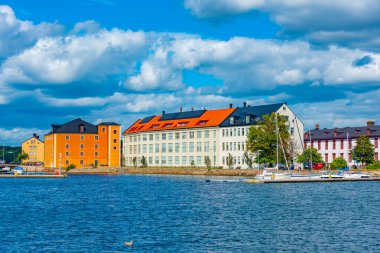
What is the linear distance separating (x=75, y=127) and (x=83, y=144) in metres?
5.45

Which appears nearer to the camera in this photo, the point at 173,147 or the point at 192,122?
the point at 192,122

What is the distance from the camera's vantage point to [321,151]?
13962 cm

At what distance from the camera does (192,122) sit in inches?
5807

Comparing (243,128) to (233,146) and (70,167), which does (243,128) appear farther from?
(70,167)

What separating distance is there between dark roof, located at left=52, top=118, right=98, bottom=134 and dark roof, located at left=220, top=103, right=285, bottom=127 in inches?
1983

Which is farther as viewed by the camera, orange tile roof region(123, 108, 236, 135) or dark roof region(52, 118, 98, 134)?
dark roof region(52, 118, 98, 134)

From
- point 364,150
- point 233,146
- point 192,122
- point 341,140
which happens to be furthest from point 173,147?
point 364,150

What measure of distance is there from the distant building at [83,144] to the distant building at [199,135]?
6.90 m

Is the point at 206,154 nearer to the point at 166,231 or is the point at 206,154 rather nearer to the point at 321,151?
the point at 321,151

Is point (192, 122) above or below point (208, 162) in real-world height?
above

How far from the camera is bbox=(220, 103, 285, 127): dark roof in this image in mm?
130312

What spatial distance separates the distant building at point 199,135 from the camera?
131875 mm

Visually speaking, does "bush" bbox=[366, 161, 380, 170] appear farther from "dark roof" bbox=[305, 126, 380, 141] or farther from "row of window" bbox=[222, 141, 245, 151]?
"row of window" bbox=[222, 141, 245, 151]

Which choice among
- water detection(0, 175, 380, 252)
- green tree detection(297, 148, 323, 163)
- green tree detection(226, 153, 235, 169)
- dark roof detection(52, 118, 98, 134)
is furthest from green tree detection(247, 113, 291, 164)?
dark roof detection(52, 118, 98, 134)
